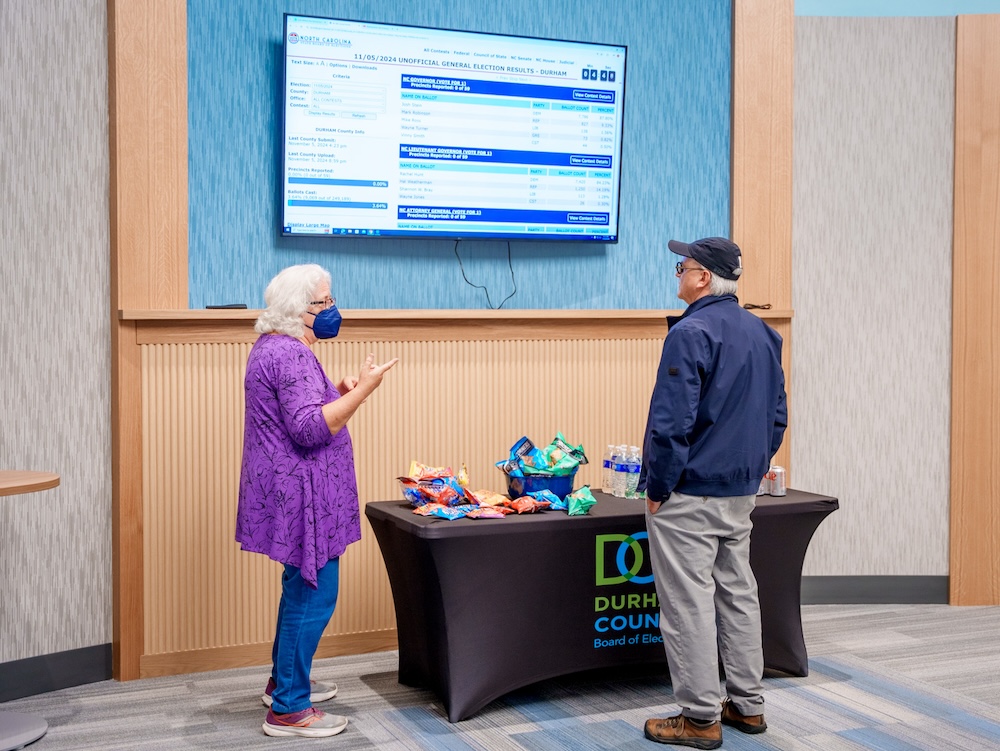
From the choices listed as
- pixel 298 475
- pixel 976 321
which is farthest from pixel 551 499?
pixel 976 321

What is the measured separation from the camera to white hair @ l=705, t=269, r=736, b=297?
3.31 meters

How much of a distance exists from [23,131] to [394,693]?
7.62ft

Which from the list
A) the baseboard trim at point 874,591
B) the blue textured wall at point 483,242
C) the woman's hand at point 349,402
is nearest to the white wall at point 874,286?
the baseboard trim at point 874,591

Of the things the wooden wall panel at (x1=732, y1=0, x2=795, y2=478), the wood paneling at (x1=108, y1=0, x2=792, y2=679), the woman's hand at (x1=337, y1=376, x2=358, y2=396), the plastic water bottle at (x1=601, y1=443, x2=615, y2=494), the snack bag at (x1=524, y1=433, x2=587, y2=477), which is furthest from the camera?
the wooden wall panel at (x1=732, y1=0, x2=795, y2=478)

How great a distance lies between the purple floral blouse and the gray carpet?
613 millimetres

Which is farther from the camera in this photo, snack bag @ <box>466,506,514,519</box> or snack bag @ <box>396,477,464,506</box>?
snack bag @ <box>396,477,464,506</box>

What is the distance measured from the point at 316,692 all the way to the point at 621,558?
3.74 ft

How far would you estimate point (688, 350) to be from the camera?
314 centimetres

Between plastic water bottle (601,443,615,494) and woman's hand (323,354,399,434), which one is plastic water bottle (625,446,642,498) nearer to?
plastic water bottle (601,443,615,494)

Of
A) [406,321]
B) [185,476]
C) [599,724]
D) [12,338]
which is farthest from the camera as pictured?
[406,321]

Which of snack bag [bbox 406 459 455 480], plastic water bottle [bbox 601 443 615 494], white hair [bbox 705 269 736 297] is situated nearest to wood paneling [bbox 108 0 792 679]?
plastic water bottle [bbox 601 443 615 494]

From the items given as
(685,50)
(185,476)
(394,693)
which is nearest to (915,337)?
(685,50)

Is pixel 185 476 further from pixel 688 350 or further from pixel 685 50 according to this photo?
pixel 685 50

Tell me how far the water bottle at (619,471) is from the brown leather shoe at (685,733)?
93 cm
